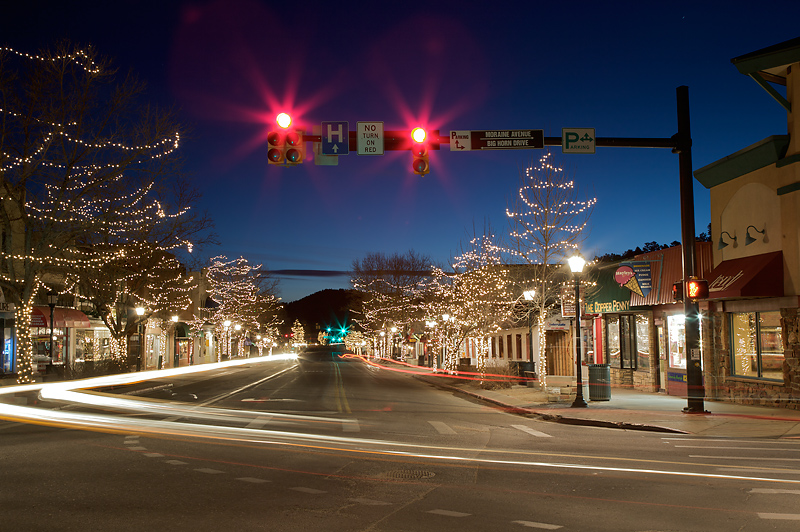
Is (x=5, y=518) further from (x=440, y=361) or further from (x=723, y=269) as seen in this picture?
(x=440, y=361)

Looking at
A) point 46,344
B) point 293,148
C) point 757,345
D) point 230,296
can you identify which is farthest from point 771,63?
point 230,296

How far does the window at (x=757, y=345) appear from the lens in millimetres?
17516

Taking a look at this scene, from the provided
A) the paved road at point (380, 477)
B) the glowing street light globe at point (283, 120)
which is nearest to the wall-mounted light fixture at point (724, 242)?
the paved road at point (380, 477)

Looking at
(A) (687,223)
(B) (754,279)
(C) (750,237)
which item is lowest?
(B) (754,279)

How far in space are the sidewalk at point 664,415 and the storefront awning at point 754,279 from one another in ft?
9.97

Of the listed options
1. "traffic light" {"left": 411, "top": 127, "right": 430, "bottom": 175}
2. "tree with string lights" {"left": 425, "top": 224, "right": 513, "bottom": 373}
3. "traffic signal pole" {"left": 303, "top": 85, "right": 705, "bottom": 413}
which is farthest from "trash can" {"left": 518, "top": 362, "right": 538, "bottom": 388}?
"traffic light" {"left": 411, "top": 127, "right": 430, "bottom": 175}

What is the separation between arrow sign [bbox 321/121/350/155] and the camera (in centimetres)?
1387

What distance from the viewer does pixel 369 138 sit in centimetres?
1403

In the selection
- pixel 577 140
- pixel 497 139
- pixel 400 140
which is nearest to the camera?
pixel 400 140

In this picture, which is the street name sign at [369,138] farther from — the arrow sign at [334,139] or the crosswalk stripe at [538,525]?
the crosswalk stripe at [538,525]

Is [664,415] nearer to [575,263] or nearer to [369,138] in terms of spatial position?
[575,263]

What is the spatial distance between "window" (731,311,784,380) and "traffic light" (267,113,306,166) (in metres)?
13.5

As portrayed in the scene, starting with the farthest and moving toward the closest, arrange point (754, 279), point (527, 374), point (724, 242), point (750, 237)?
point (527, 374), point (724, 242), point (750, 237), point (754, 279)

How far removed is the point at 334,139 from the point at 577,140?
18.6 ft
